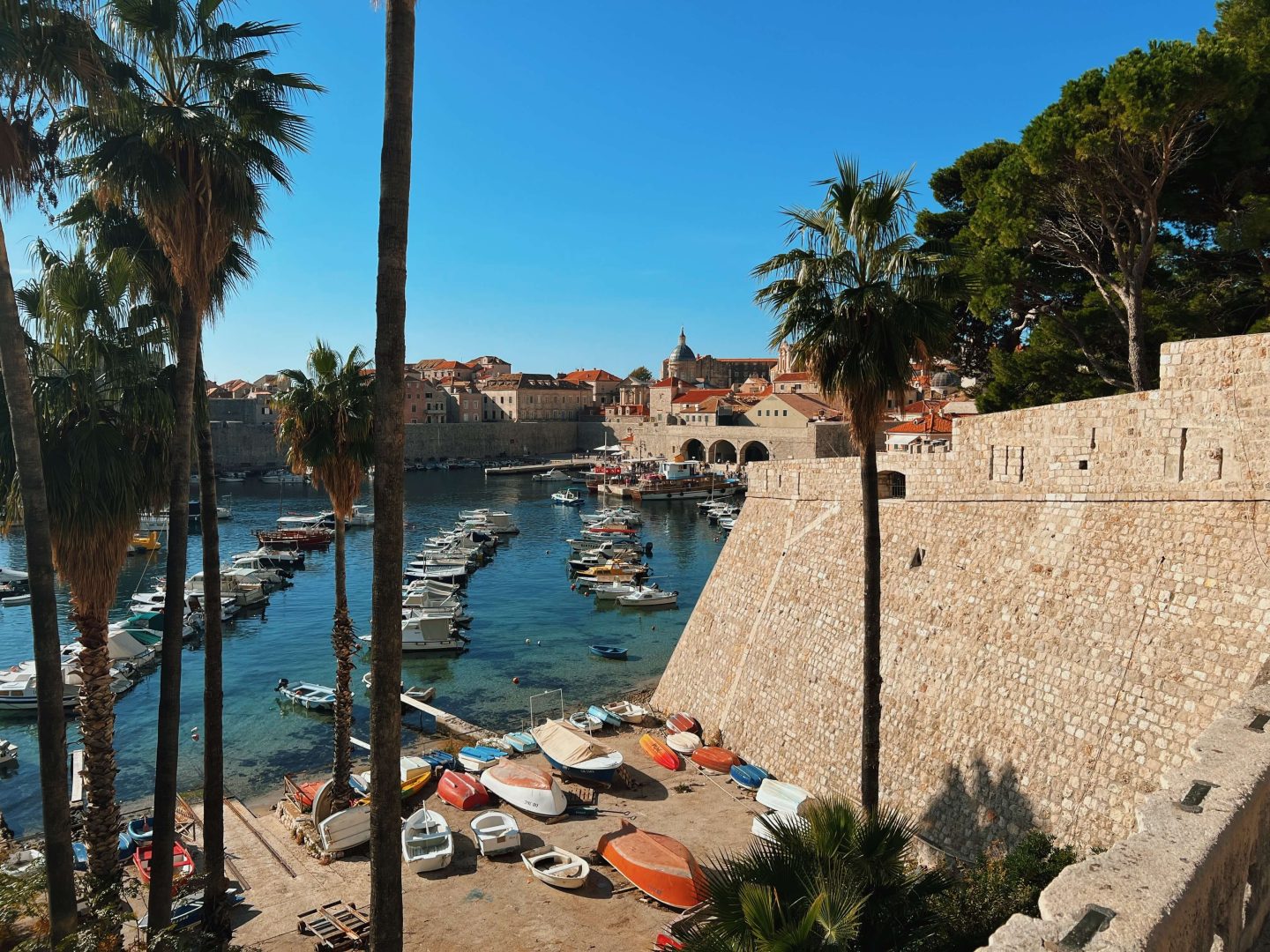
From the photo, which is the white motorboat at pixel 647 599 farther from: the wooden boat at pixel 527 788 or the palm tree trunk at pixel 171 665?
the palm tree trunk at pixel 171 665

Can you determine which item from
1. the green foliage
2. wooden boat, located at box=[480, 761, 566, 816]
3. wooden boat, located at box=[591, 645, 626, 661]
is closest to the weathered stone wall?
the green foliage

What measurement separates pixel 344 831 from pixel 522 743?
5868mm

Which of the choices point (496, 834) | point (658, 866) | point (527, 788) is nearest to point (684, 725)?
point (527, 788)

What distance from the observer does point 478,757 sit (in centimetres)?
1897

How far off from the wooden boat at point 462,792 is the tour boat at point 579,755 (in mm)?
1643

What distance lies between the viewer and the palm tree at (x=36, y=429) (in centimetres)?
710

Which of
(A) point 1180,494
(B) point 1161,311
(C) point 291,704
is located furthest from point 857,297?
(C) point 291,704

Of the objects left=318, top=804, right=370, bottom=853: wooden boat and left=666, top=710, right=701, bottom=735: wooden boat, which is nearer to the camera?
left=318, top=804, right=370, bottom=853: wooden boat

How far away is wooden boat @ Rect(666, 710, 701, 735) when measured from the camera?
1870 cm

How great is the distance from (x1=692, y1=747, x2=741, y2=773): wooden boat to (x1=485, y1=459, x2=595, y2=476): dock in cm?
8976

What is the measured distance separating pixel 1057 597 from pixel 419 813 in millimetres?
11570

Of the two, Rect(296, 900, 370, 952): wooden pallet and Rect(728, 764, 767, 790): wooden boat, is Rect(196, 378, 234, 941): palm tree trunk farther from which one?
Rect(728, 764, 767, 790): wooden boat

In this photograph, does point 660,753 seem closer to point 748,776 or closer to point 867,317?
point 748,776

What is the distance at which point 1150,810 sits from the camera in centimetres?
529
